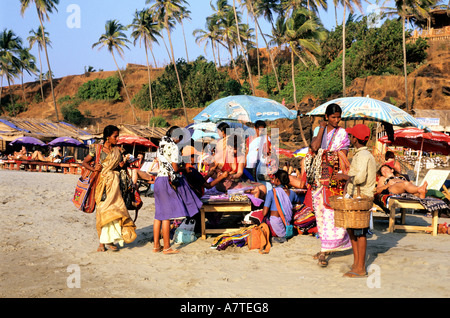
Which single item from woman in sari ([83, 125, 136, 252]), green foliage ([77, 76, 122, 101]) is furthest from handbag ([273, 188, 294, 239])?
green foliage ([77, 76, 122, 101])

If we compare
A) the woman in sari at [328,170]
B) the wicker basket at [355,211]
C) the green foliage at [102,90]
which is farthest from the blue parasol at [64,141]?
the green foliage at [102,90]

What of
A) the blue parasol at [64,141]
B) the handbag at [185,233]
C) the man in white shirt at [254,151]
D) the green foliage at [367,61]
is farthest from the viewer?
the green foliage at [367,61]

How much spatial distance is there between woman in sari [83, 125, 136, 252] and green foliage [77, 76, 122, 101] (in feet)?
150

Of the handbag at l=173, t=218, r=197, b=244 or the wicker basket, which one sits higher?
the wicker basket

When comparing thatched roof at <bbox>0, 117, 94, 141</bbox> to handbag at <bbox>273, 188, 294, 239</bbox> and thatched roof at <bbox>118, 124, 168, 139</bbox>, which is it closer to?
thatched roof at <bbox>118, 124, 168, 139</bbox>

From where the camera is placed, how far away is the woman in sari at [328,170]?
463 centimetres

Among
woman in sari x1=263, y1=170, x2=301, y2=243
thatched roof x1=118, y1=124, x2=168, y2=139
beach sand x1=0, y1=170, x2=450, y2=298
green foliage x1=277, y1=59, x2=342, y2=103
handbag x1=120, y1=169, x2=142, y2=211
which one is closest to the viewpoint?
beach sand x1=0, y1=170, x2=450, y2=298

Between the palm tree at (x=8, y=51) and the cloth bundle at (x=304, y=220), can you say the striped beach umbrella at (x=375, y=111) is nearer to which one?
the cloth bundle at (x=304, y=220)

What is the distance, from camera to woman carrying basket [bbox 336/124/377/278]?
4227 mm

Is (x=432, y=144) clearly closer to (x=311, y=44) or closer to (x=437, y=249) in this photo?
(x=437, y=249)

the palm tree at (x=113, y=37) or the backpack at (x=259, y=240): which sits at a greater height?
the palm tree at (x=113, y=37)

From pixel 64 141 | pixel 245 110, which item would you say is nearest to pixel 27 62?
pixel 64 141

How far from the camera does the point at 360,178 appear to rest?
13.8 feet
